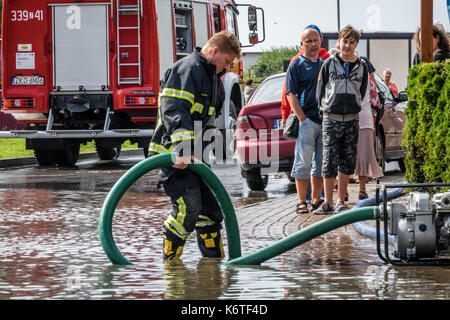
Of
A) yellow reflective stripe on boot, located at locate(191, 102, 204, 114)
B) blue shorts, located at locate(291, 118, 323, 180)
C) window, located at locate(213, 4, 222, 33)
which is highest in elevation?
window, located at locate(213, 4, 222, 33)

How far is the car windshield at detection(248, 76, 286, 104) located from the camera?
1309 centimetres

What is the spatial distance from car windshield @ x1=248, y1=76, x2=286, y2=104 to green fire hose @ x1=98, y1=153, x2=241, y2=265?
611cm

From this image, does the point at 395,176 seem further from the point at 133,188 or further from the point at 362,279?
the point at 362,279

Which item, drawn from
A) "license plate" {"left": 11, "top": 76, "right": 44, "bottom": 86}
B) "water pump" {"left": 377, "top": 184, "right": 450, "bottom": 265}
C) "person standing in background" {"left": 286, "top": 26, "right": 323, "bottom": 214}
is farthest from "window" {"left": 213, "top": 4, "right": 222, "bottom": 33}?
"water pump" {"left": 377, "top": 184, "right": 450, "bottom": 265}

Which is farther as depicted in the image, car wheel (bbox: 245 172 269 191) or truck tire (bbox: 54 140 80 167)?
truck tire (bbox: 54 140 80 167)

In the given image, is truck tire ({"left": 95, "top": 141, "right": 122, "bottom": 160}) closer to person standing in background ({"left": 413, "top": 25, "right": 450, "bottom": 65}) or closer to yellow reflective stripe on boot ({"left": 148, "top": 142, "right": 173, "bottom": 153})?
person standing in background ({"left": 413, "top": 25, "right": 450, "bottom": 65})

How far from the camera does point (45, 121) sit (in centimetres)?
1848

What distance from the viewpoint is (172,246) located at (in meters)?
7.11

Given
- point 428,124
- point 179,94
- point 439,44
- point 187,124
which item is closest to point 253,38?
point 439,44

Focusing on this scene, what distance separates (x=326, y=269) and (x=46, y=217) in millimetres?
4625

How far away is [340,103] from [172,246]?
11.0 ft

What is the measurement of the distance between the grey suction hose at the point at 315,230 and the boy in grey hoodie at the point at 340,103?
10.8 feet

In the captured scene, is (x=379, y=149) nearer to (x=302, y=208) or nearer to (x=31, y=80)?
(x=302, y=208)

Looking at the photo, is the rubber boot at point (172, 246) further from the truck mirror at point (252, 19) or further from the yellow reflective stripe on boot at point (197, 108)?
the truck mirror at point (252, 19)
